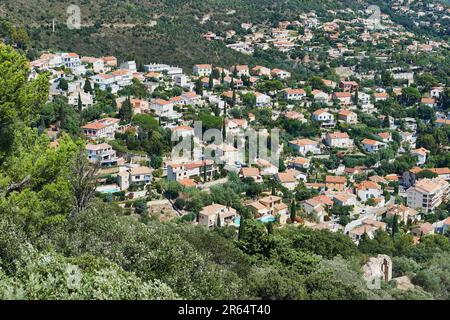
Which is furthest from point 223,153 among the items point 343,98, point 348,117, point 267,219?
point 343,98

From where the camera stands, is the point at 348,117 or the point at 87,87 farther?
the point at 348,117

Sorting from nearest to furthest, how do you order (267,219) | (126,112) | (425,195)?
(267,219)
(425,195)
(126,112)

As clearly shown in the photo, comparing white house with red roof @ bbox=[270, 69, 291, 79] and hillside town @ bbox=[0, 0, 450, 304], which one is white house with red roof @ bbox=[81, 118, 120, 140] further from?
white house with red roof @ bbox=[270, 69, 291, 79]

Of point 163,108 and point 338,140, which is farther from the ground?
point 163,108

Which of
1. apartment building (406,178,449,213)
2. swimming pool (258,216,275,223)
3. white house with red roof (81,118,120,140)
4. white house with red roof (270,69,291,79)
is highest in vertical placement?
white house with red roof (81,118,120,140)

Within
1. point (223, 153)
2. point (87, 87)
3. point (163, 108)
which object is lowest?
point (223, 153)

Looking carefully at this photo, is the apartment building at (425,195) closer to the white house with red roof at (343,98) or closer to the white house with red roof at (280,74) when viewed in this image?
the white house with red roof at (343,98)

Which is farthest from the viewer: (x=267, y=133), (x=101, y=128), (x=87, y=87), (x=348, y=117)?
(x=348, y=117)

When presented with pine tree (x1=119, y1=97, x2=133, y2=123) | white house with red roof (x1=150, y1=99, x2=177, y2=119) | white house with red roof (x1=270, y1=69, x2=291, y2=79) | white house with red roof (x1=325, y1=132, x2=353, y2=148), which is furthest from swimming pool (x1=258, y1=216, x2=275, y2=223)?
white house with red roof (x1=270, y1=69, x2=291, y2=79)

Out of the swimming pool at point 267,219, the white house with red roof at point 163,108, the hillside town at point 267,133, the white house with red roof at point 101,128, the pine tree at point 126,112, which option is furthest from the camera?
the white house with red roof at point 163,108

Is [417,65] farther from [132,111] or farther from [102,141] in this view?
[102,141]

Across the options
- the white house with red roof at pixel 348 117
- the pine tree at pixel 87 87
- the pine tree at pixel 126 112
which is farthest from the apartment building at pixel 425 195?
the pine tree at pixel 87 87

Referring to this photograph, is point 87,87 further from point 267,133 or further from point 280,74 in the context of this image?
point 280,74
